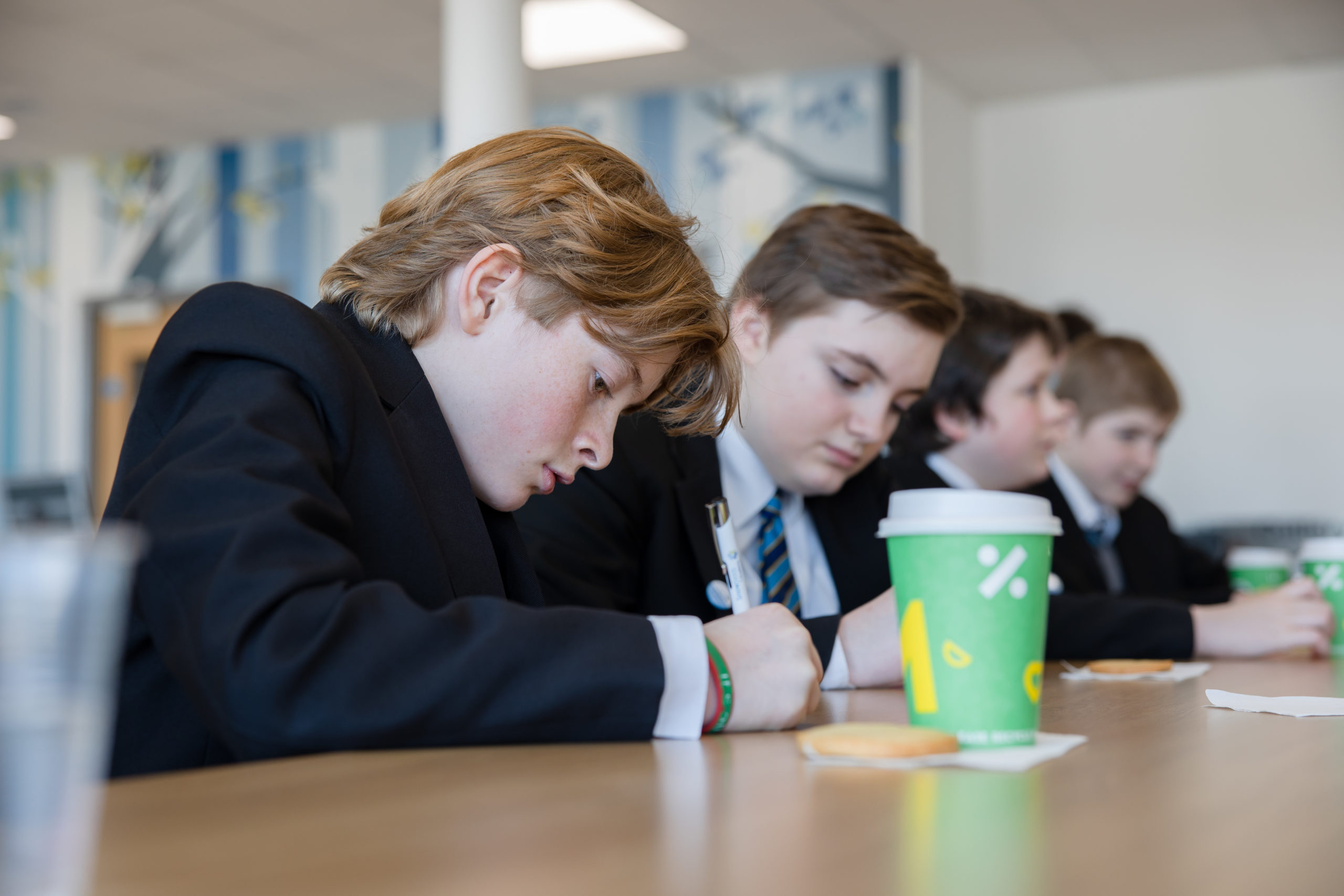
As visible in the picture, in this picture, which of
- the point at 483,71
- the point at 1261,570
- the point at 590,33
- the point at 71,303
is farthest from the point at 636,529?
the point at 71,303

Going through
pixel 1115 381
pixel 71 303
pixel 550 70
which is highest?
pixel 550 70

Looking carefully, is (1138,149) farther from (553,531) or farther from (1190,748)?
(1190,748)

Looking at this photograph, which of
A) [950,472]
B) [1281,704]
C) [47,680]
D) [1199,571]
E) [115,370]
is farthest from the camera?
[115,370]

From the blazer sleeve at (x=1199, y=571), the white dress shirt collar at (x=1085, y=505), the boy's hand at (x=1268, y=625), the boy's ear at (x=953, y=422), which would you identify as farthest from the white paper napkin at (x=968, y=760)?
the blazer sleeve at (x=1199, y=571)

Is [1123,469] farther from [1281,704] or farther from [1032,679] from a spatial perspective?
[1032,679]

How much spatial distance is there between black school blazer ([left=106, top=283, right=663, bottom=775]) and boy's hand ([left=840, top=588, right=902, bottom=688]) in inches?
18.0

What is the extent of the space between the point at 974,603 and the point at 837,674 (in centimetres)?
56

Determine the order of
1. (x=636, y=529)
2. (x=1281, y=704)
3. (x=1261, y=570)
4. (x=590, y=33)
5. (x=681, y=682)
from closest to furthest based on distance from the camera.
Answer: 1. (x=681, y=682)
2. (x=1281, y=704)
3. (x=636, y=529)
4. (x=1261, y=570)
5. (x=590, y=33)

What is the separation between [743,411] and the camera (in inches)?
73.7

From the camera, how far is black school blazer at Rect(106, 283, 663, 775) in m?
0.77

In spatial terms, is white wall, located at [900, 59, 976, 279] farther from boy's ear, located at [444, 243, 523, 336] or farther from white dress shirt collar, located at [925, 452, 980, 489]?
boy's ear, located at [444, 243, 523, 336]

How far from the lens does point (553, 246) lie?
1114mm

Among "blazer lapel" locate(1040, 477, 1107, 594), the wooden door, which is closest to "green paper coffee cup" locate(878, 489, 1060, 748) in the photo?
"blazer lapel" locate(1040, 477, 1107, 594)

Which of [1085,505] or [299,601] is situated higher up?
[299,601]
